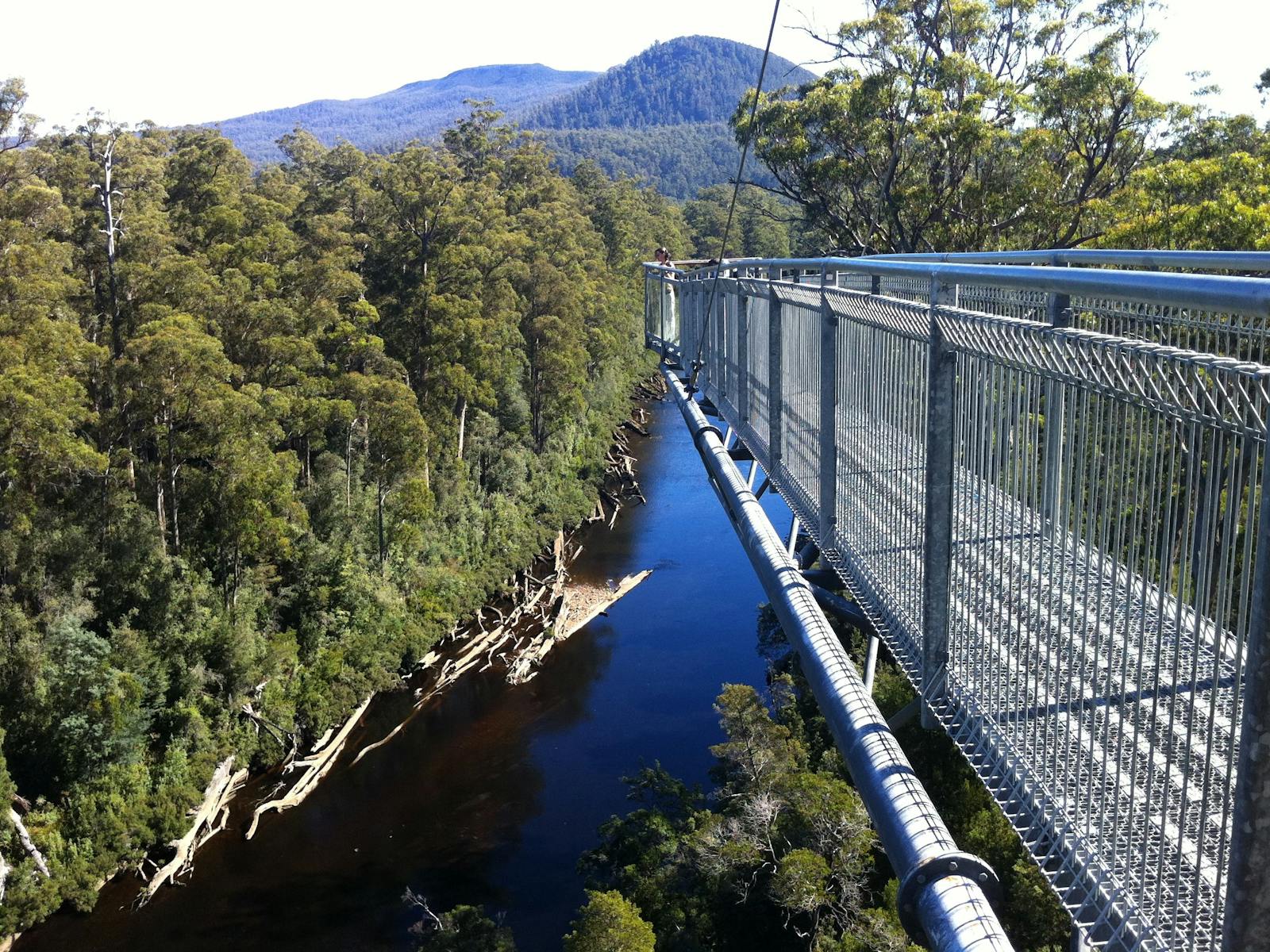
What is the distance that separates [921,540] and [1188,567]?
4.16 feet

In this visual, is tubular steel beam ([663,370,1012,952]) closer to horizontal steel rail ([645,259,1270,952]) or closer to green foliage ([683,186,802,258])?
horizontal steel rail ([645,259,1270,952])

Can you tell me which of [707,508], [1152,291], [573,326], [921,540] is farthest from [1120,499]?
[573,326]

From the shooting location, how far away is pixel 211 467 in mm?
16719

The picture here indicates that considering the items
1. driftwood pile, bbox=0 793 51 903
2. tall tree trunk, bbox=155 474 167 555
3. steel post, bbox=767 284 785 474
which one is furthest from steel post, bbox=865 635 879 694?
tall tree trunk, bbox=155 474 167 555

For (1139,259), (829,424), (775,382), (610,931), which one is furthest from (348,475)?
(1139,259)

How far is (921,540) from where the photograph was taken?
300cm

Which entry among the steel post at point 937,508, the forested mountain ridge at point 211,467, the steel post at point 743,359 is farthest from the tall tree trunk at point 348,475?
the steel post at point 937,508

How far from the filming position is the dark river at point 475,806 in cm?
1203

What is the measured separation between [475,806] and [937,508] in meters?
12.5

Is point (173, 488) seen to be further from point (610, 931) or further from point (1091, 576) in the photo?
point (1091, 576)

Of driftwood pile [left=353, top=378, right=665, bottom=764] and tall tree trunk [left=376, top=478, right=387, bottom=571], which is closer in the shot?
driftwood pile [left=353, top=378, right=665, bottom=764]

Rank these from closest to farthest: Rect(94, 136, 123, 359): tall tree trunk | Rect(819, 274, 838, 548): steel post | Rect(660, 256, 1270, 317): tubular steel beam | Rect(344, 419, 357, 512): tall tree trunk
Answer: Rect(660, 256, 1270, 317): tubular steel beam
Rect(819, 274, 838, 548): steel post
Rect(94, 136, 123, 359): tall tree trunk
Rect(344, 419, 357, 512): tall tree trunk

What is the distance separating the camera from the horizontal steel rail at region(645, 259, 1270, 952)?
4.95 feet

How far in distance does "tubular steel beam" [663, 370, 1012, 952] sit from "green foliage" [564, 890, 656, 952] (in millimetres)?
6636
